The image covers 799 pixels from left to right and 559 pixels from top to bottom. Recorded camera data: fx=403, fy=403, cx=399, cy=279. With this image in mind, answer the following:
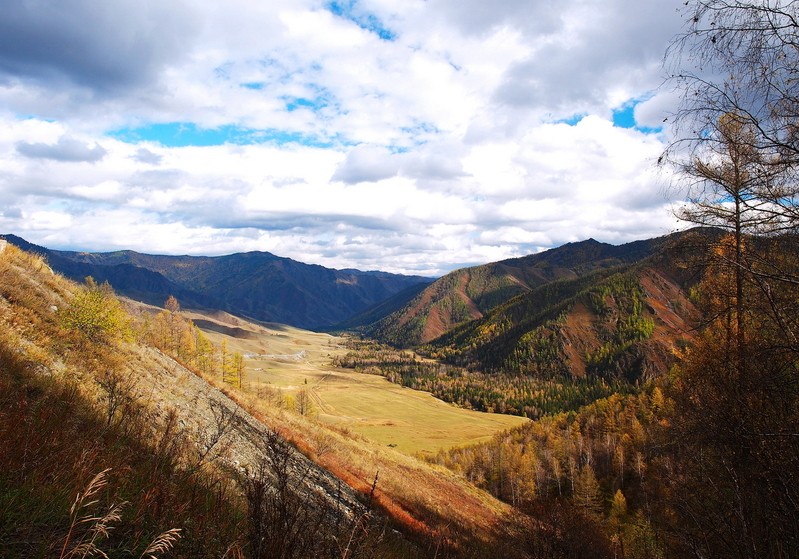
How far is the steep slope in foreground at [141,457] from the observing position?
416cm

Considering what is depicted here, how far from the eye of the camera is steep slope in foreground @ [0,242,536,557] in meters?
4.16

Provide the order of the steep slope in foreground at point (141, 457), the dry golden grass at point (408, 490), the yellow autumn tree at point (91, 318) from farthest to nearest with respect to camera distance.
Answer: the yellow autumn tree at point (91, 318), the dry golden grass at point (408, 490), the steep slope in foreground at point (141, 457)

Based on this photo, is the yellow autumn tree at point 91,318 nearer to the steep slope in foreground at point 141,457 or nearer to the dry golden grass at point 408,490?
the steep slope in foreground at point 141,457

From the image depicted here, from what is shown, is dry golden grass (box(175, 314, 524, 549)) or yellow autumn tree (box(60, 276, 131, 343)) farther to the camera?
yellow autumn tree (box(60, 276, 131, 343))

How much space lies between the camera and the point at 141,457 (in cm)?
725

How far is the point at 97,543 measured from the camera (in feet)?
12.8

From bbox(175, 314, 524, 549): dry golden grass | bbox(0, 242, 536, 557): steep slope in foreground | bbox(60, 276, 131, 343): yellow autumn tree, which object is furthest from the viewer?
bbox(60, 276, 131, 343): yellow autumn tree

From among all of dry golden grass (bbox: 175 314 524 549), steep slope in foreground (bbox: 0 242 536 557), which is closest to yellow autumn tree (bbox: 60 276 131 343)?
steep slope in foreground (bbox: 0 242 536 557)

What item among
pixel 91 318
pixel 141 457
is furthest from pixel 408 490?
pixel 141 457

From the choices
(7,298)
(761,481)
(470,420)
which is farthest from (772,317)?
(470,420)

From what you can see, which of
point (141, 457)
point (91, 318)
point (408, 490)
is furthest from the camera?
point (408, 490)

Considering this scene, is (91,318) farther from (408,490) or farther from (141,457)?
(408,490)

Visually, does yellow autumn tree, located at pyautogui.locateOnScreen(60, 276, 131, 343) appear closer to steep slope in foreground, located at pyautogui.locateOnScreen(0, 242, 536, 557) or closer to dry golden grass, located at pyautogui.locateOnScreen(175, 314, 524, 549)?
steep slope in foreground, located at pyautogui.locateOnScreen(0, 242, 536, 557)

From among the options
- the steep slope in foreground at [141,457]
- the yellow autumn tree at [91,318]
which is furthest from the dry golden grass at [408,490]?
the yellow autumn tree at [91,318]
